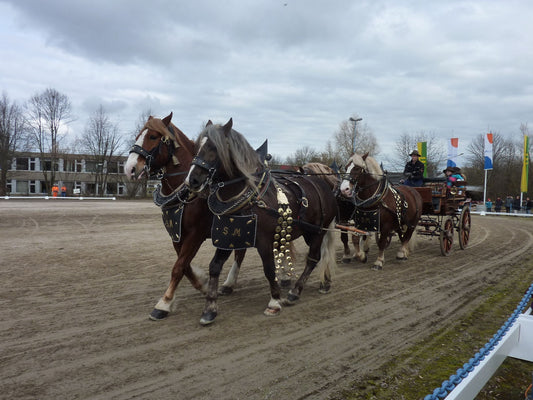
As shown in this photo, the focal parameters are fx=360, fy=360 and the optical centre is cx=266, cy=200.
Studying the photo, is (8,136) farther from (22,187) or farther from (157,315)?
(157,315)

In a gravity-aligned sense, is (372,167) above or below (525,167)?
below

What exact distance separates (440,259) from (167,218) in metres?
6.95

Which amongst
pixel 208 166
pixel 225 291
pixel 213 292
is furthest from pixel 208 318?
pixel 208 166

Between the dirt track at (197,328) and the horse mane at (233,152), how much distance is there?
182 centimetres

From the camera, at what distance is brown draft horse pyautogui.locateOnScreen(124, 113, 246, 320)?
14.2 feet

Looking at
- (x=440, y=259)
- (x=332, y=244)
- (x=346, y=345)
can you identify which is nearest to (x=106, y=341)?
(x=346, y=345)

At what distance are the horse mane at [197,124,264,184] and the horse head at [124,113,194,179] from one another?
0.48 metres

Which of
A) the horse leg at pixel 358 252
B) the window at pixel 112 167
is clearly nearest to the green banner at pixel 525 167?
the horse leg at pixel 358 252

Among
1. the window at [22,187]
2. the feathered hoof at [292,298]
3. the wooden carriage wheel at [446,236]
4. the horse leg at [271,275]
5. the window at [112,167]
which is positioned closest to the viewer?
the horse leg at [271,275]

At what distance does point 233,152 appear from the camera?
4.25 meters

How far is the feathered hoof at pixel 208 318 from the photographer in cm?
416

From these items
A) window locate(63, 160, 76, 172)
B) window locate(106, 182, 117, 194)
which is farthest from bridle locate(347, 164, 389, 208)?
window locate(63, 160, 76, 172)

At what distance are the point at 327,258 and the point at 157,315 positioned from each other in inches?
104

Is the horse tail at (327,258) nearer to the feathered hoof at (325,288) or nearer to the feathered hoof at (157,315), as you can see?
the feathered hoof at (325,288)
